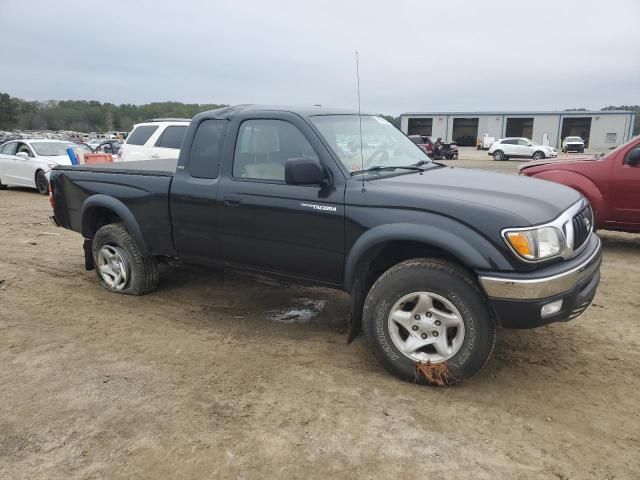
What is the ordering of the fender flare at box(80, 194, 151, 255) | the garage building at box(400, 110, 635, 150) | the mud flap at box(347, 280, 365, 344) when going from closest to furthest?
the mud flap at box(347, 280, 365, 344)
the fender flare at box(80, 194, 151, 255)
the garage building at box(400, 110, 635, 150)

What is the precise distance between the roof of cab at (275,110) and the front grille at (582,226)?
6.76ft

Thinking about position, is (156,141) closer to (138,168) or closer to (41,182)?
(41,182)

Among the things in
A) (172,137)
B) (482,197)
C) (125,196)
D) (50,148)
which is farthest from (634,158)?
(50,148)

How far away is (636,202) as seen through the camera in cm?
687

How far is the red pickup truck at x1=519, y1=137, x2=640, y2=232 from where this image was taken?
6.91m

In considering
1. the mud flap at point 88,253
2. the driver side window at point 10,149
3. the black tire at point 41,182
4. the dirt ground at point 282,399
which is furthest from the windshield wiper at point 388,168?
the driver side window at point 10,149

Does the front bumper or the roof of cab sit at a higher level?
the roof of cab

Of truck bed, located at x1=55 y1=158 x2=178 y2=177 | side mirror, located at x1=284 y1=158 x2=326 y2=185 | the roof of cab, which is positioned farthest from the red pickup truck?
truck bed, located at x1=55 y1=158 x2=178 y2=177

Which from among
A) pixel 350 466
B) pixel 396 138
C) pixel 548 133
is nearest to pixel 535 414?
pixel 350 466

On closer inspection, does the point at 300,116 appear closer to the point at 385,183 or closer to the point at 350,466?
the point at 385,183

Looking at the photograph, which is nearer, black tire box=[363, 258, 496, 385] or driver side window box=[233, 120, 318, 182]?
black tire box=[363, 258, 496, 385]

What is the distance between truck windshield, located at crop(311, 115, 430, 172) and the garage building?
58.9m

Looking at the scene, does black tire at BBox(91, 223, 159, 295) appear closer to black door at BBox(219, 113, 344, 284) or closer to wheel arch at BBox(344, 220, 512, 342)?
black door at BBox(219, 113, 344, 284)

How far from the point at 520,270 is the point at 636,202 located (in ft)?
16.2
